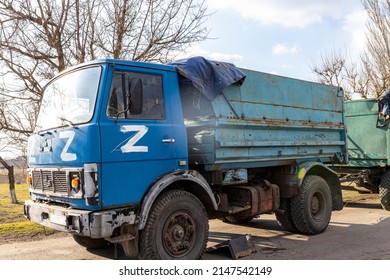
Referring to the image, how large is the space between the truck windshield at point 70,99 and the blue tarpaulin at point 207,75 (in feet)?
4.13

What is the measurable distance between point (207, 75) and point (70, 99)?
6.25ft

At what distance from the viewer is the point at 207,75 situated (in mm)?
5324

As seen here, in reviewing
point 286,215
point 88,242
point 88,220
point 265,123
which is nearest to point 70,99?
point 88,220

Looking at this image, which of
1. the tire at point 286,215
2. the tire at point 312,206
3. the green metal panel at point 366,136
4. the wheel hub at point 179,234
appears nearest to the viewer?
the wheel hub at point 179,234

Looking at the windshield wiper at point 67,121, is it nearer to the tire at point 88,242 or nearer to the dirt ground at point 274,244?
the dirt ground at point 274,244

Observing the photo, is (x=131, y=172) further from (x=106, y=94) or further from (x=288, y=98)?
(x=288, y=98)

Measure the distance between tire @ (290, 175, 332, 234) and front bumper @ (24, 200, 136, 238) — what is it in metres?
3.52

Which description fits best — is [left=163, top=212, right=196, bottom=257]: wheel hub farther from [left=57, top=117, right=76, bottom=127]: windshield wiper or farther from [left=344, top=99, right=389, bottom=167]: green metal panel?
[left=344, top=99, right=389, bottom=167]: green metal panel

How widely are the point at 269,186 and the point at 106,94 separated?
11.1 ft

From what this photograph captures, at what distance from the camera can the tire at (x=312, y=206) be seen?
6680 millimetres

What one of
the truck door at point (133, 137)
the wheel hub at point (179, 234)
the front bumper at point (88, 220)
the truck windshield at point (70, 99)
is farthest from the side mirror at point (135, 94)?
the wheel hub at point (179, 234)

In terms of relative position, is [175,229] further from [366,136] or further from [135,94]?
[366,136]

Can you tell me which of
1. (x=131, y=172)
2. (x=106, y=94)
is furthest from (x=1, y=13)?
(x=131, y=172)

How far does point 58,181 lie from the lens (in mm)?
4543
